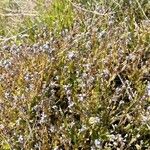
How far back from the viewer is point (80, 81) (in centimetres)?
242

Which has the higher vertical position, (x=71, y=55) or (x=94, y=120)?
(x=71, y=55)

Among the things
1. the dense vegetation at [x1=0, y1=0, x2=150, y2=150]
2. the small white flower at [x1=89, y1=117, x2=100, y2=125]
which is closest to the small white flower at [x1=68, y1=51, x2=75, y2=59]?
the dense vegetation at [x1=0, y1=0, x2=150, y2=150]

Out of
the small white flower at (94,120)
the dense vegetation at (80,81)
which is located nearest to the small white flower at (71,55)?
the dense vegetation at (80,81)

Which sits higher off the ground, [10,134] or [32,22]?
[32,22]

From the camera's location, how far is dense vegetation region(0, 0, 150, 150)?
220 cm

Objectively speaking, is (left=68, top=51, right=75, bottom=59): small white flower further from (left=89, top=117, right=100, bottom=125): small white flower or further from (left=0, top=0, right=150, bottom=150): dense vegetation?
(left=89, top=117, right=100, bottom=125): small white flower

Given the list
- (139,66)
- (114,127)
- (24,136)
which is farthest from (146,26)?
(24,136)

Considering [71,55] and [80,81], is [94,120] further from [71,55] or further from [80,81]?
[71,55]

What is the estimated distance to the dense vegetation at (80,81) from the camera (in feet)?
7.22

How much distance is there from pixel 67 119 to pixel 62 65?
499 millimetres

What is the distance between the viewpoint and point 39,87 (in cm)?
244

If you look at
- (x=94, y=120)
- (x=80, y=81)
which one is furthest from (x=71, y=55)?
(x=94, y=120)

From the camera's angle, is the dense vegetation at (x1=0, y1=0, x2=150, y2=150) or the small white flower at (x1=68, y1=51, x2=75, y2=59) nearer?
the dense vegetation at (x1=0, y1=0, x2=150, y2=150)

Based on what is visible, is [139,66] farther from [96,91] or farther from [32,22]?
[32,22]
